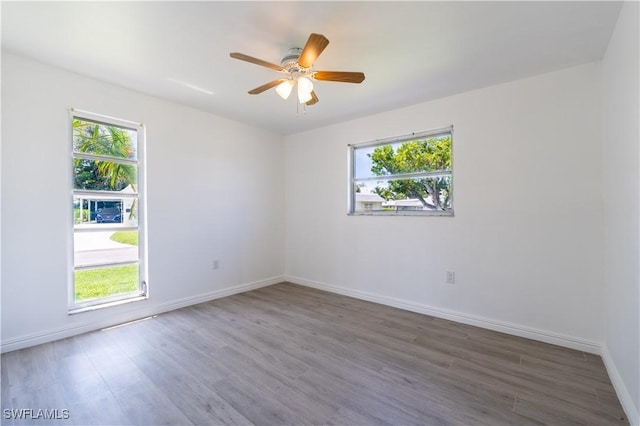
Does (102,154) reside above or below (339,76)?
below

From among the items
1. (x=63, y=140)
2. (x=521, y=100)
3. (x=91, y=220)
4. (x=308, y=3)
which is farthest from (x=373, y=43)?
(x=91, y=220)

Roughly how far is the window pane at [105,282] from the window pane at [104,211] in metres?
0.48

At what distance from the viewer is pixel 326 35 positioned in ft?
6.84

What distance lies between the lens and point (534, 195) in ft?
8.77

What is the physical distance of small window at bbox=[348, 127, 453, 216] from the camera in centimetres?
331

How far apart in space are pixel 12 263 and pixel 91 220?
2.18ft

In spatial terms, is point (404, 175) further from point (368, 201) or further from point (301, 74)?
point (301, 74)

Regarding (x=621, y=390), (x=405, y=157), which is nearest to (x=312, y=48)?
(x=405, y=157)

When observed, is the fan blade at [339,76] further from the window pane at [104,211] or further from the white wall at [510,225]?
the window pane at [104,211]

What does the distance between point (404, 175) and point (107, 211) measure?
340 cm

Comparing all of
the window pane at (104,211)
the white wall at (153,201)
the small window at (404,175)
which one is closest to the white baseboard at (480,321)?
the small window at (404,175)

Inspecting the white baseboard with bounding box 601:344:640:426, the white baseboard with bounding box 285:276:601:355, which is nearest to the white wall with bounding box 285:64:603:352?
the white baseboard with bounding box 285:276:601:355

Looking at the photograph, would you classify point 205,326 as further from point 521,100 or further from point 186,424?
point 521,100

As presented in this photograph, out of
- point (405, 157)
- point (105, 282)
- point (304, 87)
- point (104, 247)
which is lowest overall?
point (105, 282)
